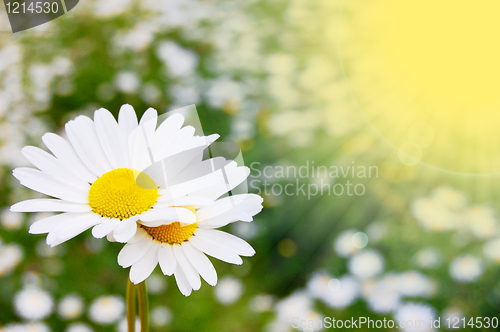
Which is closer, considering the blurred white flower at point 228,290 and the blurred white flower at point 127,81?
the blurred white flower at point 228,290

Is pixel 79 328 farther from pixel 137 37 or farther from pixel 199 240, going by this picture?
pixel 137 37

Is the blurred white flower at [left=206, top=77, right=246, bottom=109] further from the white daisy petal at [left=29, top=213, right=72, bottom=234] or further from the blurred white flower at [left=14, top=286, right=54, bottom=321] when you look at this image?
the white daisy petal at [left=29, top=213, right=72, bottom=234]

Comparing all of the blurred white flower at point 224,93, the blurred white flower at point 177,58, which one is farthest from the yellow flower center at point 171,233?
the blurred white flower at point 177,58

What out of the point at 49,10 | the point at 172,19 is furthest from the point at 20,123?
the point at 172,19

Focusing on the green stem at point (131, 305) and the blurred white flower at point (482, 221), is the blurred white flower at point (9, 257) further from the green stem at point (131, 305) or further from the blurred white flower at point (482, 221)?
the blurred white flower at point (482, 221)

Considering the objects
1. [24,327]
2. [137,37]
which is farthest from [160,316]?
[137,37]
